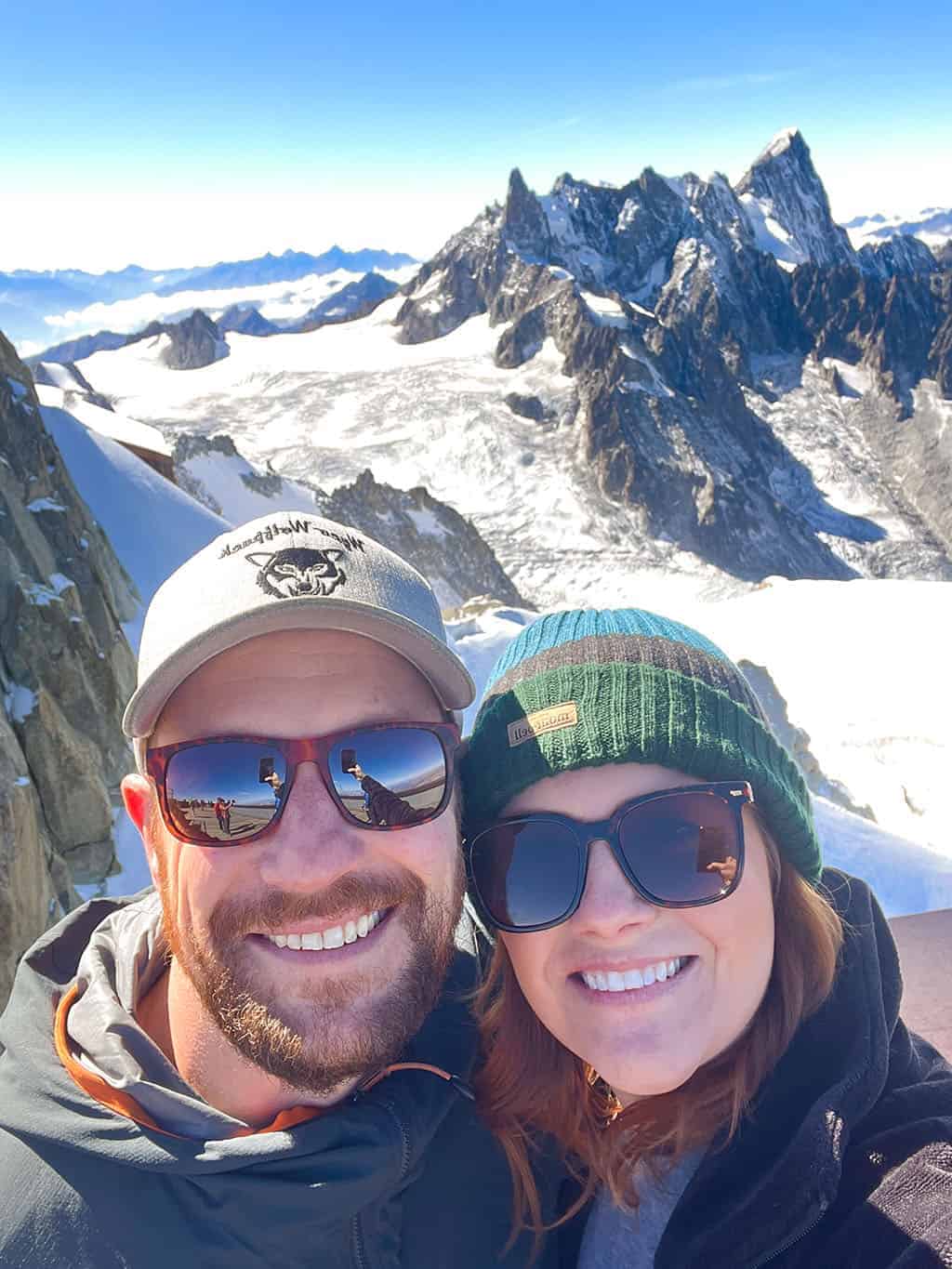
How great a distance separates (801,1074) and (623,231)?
161777 mm

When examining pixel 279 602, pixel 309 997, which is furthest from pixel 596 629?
pixel 309 997

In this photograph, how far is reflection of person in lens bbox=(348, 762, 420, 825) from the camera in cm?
225

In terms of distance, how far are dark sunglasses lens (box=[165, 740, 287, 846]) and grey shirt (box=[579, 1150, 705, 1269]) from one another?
1300 mm

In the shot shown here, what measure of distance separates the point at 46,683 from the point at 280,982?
25.6 feet

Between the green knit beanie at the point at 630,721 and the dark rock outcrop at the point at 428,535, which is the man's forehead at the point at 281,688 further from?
the dark rock outcrop at the point at 428,535

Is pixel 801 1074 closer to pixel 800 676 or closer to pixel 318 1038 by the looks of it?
pixel 318 1038

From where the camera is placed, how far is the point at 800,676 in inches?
1085

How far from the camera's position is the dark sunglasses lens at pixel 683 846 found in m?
2.15

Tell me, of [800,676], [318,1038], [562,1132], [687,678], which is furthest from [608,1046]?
[800,676]

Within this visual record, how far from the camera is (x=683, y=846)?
2145mm

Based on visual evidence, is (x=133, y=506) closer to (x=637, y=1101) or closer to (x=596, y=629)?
(x=596, y=629)

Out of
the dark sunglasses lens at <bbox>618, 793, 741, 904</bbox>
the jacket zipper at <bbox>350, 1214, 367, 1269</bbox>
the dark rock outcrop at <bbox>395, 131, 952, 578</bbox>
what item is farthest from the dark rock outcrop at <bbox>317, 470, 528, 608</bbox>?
the jacket zipper at <bbox>350, 1214, 367, 1269</bbox>

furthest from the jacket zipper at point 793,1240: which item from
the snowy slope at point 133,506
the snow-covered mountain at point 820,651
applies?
the snowy slope at point 133,506

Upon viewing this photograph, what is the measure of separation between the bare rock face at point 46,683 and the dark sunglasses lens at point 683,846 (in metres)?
5.16
